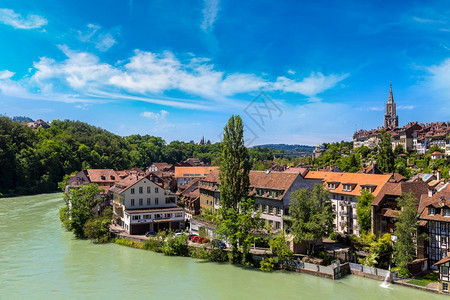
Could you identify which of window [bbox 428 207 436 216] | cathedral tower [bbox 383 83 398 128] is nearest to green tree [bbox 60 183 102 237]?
window [bbox 428 207 436 216]

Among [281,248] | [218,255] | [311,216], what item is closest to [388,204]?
[311,216]

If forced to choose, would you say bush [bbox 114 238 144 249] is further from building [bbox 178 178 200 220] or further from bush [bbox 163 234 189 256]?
building [bbox 178 178 200 220]

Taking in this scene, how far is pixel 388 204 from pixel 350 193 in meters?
6.45

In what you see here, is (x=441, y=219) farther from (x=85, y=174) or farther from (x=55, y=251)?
(x=85, y=174)

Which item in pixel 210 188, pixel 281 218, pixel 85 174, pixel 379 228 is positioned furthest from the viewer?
pixel 85 174

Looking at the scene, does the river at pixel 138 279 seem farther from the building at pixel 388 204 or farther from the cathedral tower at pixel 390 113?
the cathedral tower at pixel 390 113

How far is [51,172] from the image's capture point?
326ft

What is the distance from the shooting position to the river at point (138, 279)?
26.2 m

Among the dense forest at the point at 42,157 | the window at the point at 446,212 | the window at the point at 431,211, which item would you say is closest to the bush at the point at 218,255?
the window at the point at 431,211

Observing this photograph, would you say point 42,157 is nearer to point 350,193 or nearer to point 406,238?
point 350,193

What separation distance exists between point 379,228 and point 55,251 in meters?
34.1

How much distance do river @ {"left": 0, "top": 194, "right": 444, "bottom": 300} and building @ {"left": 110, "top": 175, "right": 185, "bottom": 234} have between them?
432 centimetres

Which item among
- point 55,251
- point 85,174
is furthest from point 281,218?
point 85,174

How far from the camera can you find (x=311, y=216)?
1261 inches
